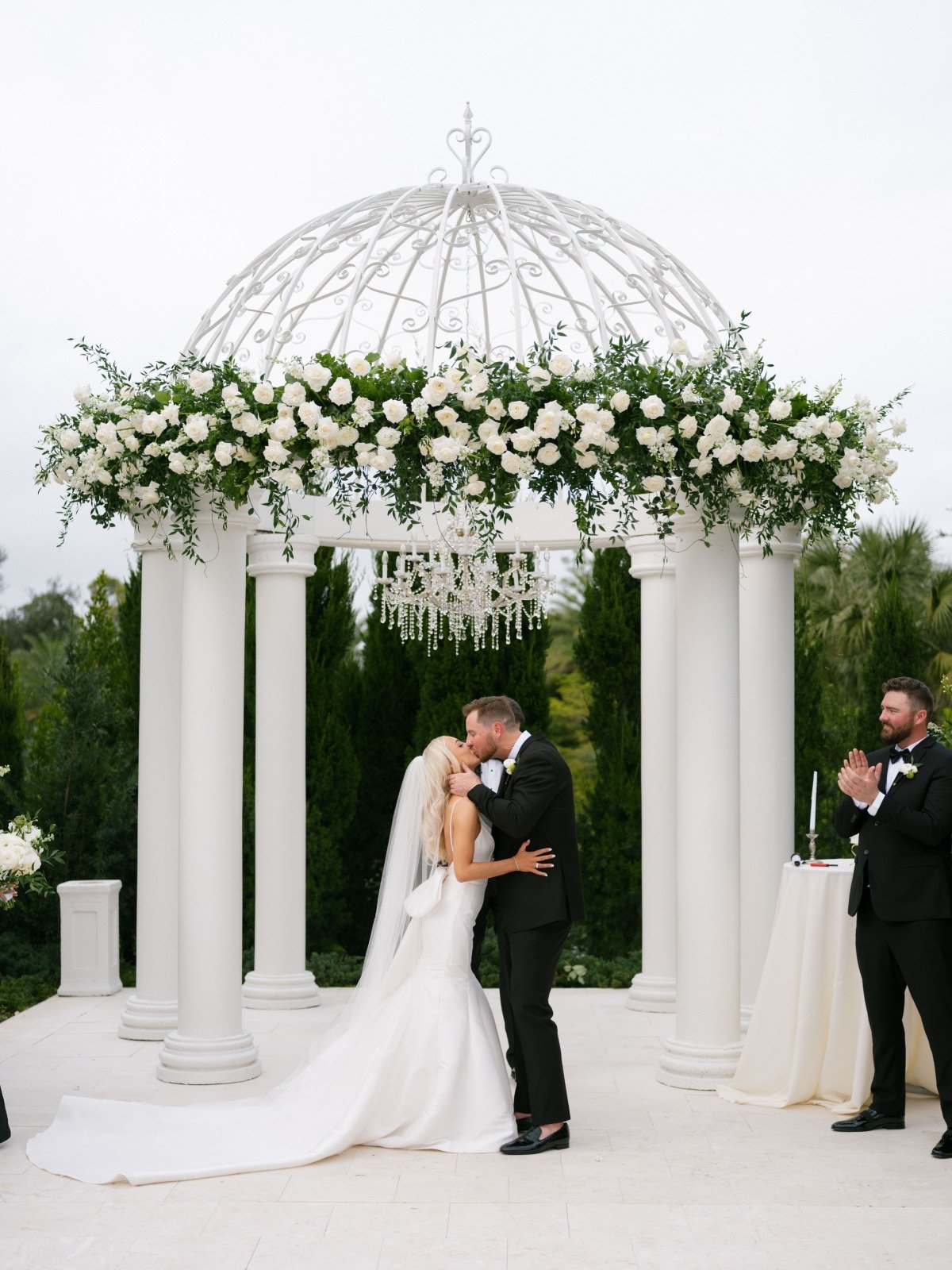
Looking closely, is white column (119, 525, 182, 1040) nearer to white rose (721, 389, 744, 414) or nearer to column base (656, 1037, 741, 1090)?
column base (656, 1037, 741, 1090)

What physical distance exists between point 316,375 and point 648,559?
165 inches

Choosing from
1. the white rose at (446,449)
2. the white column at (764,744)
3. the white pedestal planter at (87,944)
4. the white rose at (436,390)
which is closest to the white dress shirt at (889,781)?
the white column at (764,744)

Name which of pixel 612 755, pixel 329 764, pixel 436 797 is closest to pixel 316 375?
pixel 436 797

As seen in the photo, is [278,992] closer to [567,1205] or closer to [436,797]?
[436,797]

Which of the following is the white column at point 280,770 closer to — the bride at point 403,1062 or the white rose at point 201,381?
the white rose at point 201,381

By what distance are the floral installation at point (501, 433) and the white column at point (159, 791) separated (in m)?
1.86

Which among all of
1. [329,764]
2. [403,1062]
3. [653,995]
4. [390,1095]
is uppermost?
[329,764]

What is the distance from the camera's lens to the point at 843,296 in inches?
1703

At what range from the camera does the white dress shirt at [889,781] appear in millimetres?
5988

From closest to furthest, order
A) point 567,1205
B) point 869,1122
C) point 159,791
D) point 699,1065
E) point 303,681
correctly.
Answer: point 567,1205 < point 869,1122 < point 699,1065 < point 159,791 < point 303,681

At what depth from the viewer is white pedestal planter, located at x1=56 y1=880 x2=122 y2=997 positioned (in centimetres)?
1034

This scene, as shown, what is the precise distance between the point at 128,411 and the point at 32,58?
8.83 meters

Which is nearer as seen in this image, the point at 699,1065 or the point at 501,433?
the point at 501,433

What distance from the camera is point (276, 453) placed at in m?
6.47
